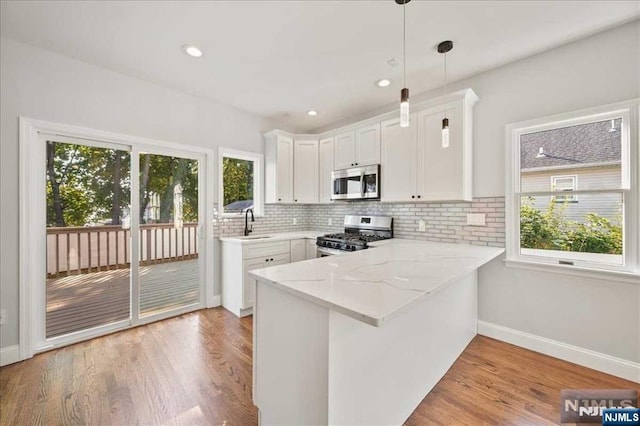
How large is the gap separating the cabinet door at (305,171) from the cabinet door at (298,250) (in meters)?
0.67

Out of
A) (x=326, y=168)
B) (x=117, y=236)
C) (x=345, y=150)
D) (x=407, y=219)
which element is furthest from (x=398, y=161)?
(x=117, y=236)

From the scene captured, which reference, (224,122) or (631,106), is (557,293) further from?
(224,122)

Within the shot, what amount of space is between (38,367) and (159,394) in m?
1.24

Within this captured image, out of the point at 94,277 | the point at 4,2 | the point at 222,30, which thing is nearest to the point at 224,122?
the point at 222,30

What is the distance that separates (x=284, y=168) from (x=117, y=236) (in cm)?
219

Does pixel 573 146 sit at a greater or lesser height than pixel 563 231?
greater

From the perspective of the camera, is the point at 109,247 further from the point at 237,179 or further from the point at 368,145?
the point at 368,145

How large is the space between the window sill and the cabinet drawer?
100.0 inches

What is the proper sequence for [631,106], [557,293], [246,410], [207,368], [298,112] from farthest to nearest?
[298,112] → [557,293] → [207,368] → [631,106] → [246,410]

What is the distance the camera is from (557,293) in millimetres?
2326

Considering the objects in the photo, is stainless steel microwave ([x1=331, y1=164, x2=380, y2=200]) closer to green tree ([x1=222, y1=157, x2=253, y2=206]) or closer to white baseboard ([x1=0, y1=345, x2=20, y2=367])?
green tree ([x1=222, y1=157, x2=253, y2=206])

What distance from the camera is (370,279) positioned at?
4.48 feet

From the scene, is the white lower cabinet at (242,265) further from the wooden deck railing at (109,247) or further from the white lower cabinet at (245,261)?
the wooden deck railing at (109,247)
